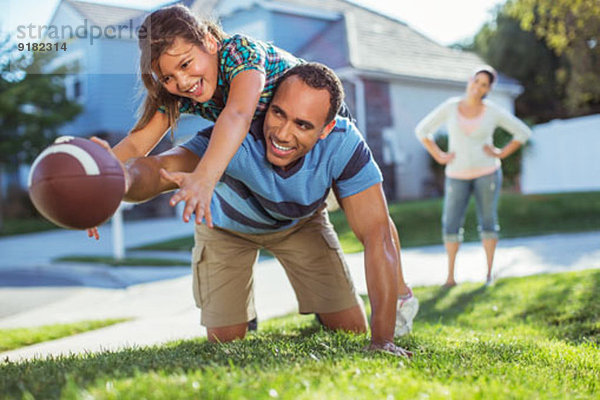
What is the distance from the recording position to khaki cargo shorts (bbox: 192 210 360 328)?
166 inches

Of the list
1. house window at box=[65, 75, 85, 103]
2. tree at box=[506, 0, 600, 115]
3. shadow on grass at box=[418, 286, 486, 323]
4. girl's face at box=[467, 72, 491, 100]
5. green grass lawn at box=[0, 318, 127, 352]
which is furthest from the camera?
house window at box=[65, 75, 85, 103]

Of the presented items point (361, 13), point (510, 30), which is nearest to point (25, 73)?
point (361, 13)

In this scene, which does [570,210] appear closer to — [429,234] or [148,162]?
[429,234]

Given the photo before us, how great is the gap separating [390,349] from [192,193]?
1248 millimetres

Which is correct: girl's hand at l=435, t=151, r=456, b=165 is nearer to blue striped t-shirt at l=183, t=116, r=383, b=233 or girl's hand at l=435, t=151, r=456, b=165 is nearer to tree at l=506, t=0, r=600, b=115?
blue striped t-shirt at l=183, t=116, r=383, b=233

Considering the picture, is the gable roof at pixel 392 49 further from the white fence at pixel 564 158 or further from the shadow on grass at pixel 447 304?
the shadow on grass at pixel 447 304

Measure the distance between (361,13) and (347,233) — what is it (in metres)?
11.4

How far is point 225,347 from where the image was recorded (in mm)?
3104

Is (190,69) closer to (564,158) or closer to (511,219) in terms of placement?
(511,219)

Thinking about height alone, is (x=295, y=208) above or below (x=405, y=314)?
above

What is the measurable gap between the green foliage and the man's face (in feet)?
53.8

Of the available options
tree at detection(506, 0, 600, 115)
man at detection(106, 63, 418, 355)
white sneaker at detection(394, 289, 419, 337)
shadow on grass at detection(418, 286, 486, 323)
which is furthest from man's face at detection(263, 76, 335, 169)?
tree at detection(506, 0, 600, 115)

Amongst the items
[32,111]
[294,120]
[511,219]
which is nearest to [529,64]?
[511,219]

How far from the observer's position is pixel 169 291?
755cm
